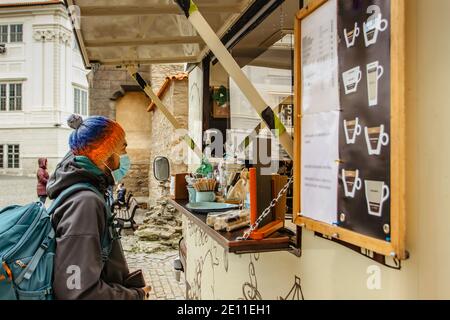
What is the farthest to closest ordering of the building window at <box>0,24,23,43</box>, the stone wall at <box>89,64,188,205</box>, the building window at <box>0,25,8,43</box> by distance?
the building window at <box>0,25,8,43</box> → the building window at <box>0,24,23,43</box> → the stone wall at <box>89,64,188,205</box>

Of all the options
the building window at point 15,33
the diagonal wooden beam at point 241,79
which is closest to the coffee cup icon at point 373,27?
the diagonal wooden beam at point 241,79

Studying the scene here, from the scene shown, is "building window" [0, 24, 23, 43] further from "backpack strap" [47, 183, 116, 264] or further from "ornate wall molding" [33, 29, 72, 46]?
"backpack strap" [47, 183, 116, 264]

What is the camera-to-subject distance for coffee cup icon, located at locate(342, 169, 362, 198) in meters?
1.24

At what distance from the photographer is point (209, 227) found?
1856 millimetres

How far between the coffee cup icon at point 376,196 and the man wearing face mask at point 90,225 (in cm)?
99

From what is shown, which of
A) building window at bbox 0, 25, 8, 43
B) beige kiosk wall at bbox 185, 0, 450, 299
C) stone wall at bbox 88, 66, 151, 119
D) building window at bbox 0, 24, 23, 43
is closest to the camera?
beige kiosk wall at bbox 185, 0, 450, 299

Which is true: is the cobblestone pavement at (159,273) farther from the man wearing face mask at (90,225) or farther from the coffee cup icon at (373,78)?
the coffee cup icon at (373,78)

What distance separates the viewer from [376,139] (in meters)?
1.14

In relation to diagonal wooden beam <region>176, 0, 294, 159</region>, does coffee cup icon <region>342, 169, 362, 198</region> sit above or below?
below

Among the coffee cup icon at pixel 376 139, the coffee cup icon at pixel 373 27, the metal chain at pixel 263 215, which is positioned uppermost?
the coffee cup icon at pixel 373 27

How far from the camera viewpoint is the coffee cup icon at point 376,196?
1.11 metres

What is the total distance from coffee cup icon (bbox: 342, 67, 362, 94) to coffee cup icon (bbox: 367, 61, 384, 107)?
0.16 ft

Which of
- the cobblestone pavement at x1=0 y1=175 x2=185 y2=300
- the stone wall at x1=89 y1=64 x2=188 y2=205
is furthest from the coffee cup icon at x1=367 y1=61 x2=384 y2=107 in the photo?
the stone wall at x1=89 y1=64 x2=188 y2=205
